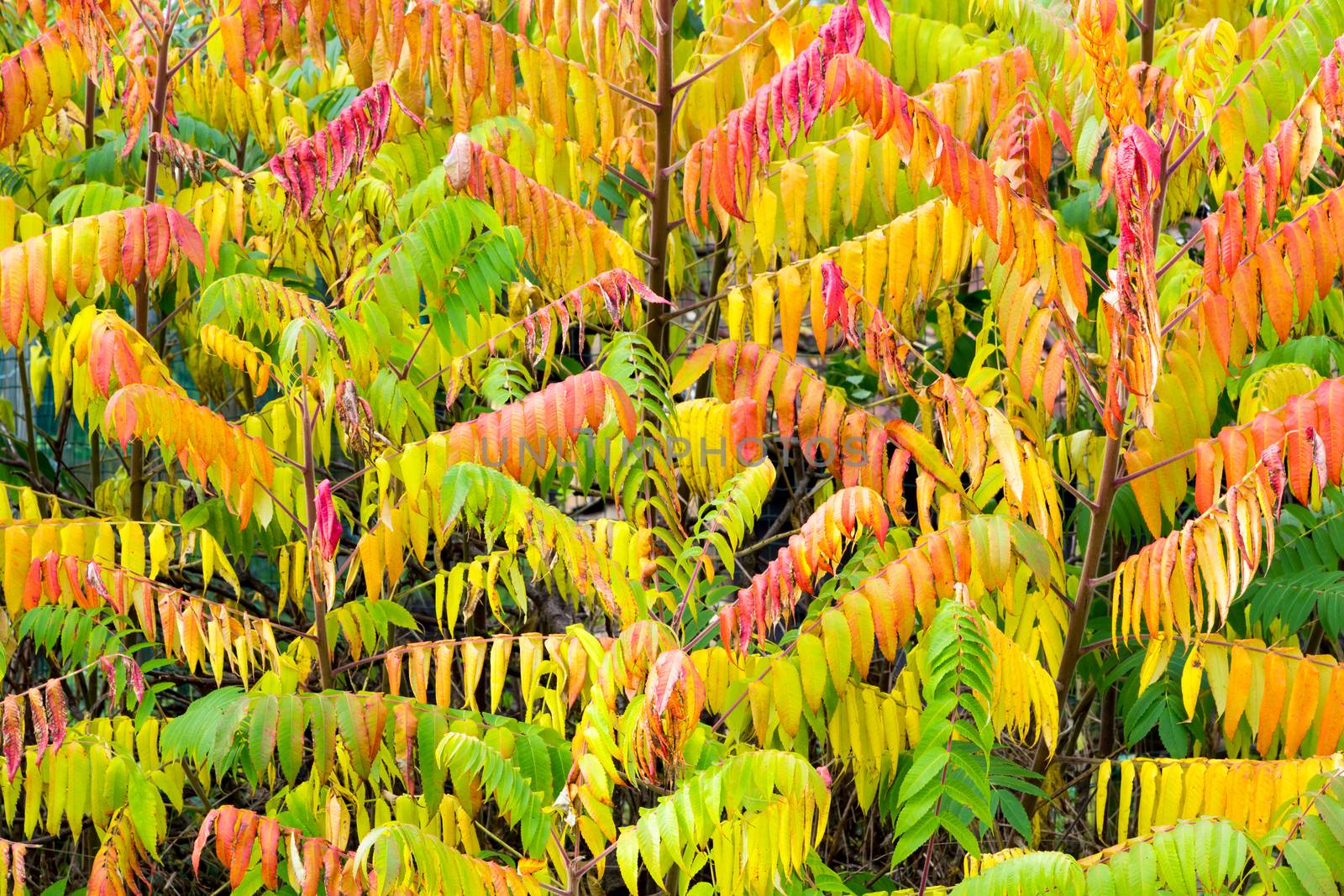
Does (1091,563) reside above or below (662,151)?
below

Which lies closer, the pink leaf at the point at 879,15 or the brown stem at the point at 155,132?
the pink leaf at the point at 879,15

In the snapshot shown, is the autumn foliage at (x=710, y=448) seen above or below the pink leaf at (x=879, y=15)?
below

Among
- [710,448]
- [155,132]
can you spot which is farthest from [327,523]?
[155,132]

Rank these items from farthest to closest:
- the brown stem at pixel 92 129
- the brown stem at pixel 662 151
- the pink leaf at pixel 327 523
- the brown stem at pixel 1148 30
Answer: the brown stem at pixel 92 129, the brown stem at pixel 662 151, the brown stem at pixel 1148 30, the pink leaf at pixel 327 523

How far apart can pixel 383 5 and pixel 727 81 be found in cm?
88

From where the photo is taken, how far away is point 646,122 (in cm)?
352

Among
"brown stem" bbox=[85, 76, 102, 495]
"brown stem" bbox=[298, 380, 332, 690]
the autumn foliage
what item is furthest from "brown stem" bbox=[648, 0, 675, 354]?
"brown stem" bbox=[85, 76, 102, 495]

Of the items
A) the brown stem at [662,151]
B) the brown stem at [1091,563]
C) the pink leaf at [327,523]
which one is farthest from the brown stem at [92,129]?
the brown stem at [1091,563]

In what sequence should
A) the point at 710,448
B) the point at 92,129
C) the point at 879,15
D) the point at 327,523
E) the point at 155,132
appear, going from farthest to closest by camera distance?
1. the point at 92,129
2. the point at 155,132
3. the point at 710,448
4. the point at 327,523
5. the point at 879,15

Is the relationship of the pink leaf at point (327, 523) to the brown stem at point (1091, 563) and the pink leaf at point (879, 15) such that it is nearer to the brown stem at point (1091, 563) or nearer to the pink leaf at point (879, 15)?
the pink leaf at point (879, 15)

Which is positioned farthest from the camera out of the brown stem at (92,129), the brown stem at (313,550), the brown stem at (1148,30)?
the brown stem at (92,129)

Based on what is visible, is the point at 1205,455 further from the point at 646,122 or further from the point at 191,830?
the point at 191,830

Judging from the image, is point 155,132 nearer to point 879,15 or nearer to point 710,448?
point 710,448

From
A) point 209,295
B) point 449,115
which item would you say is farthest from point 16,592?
point 449,115
